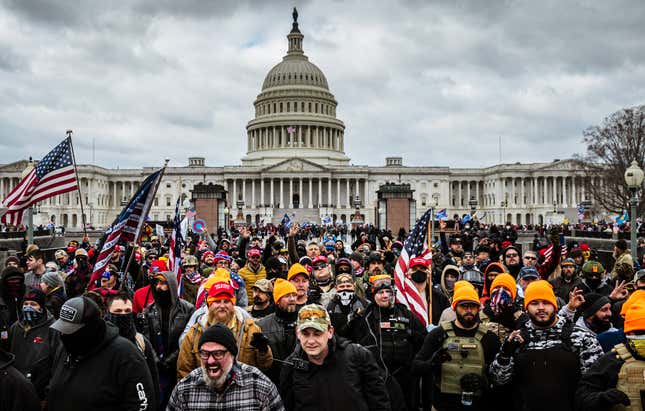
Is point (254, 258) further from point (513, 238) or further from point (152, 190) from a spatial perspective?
point (513, 238)

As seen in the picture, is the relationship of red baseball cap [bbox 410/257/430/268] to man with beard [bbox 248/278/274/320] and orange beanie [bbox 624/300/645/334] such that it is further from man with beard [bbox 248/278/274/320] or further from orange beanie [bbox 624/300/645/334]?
orange beanie [bbox 624/300/645/334]

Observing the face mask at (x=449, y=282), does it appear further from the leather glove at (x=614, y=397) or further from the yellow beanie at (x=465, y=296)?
the leather glove at (x=614, y=397)

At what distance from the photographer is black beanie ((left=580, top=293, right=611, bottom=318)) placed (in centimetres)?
565

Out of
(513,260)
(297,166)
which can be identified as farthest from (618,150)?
(297,166)

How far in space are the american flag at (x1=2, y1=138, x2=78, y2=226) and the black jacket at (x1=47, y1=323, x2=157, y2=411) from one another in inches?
375

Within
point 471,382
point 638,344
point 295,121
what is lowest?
point 471,382

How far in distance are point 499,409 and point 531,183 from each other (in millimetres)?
102880

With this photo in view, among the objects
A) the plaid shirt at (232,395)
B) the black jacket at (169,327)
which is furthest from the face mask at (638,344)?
the black jacket at (169,327)

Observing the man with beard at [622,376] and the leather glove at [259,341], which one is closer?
the man with beard at [622,376]

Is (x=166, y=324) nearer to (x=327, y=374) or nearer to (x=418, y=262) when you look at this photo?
(x=327, y=374)

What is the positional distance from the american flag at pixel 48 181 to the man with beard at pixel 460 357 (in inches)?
390

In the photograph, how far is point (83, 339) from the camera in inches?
162

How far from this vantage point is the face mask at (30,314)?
5.67m

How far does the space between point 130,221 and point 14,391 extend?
4.64m
